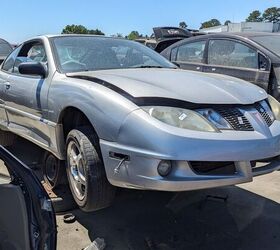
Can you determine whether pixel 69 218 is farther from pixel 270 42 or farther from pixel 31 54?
pixel 270 42

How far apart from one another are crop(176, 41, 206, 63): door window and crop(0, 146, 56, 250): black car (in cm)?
528

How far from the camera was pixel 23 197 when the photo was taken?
2.15 meters

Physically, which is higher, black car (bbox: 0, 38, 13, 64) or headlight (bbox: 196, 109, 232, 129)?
headlight (bbox: 196, 109, 232, 129)

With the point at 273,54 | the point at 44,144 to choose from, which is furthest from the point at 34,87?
the point at 273,54

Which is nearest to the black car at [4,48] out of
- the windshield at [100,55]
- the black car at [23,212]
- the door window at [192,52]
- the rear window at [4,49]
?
the rear window at [4,49]

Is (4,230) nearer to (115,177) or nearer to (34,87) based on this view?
(115,177)

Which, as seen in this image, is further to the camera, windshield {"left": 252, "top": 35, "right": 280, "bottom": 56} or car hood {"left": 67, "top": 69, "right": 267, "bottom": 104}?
→ windshield {"left": 252, "top": 35, "right": 280, "bottom": 56}

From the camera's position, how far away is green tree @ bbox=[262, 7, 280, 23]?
78.4 m

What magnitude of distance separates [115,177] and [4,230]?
1.07m

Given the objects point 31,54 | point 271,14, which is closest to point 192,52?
point 31,54

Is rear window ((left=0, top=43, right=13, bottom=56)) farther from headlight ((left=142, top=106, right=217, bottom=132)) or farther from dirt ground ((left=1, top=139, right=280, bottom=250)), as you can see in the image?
headlight ((left=142, top=106, right=217, bottom=132))

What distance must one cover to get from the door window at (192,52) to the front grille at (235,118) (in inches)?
163

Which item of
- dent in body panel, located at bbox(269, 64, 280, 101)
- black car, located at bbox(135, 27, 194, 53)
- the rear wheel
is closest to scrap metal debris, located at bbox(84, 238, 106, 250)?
the rear wheel

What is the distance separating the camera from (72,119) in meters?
3.76
